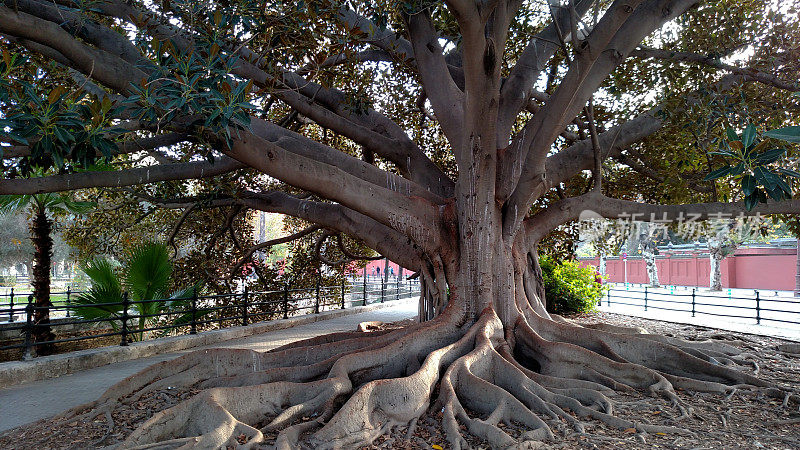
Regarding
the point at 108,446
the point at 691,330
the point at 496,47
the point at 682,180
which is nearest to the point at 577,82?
the point at 496,47

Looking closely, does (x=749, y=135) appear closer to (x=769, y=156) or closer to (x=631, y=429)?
(x=769, y=156)

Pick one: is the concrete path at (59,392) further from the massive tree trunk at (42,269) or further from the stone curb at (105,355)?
the massive tree trunk at (42,269)

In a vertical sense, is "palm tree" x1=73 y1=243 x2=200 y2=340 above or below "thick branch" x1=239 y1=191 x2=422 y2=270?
below

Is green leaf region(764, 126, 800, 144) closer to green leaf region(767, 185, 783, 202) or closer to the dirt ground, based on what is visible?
green leaf region(767, 185, 783, 202)

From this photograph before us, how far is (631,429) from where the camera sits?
4152 millimetres

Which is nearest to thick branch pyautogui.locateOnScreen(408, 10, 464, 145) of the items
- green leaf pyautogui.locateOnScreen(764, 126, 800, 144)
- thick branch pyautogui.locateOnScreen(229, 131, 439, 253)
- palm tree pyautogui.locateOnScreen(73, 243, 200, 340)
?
thick branch pyautogui.locateOnScreen(229, 131, 439, 253)

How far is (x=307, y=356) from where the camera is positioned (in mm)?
5703

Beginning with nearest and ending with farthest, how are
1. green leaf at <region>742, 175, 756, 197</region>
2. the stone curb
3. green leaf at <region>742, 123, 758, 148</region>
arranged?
green leaf at <region>742, 123, 758, 148</region>
green leaf at <region>742, 175, 756, 197</region>
the stone curb

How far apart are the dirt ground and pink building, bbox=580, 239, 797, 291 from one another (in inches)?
973

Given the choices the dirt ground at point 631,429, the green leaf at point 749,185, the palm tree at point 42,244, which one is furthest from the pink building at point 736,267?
the palm tree at point 42,244

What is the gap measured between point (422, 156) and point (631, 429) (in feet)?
15.9

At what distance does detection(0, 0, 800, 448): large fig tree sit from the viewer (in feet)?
13.4

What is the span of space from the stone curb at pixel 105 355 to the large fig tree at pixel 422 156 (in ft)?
7.56

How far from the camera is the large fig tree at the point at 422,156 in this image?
4.09 m
